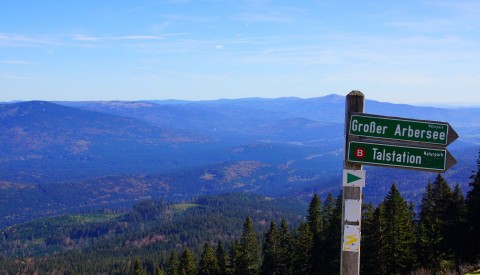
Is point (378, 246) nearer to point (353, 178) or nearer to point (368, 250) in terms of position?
point (368, 250)

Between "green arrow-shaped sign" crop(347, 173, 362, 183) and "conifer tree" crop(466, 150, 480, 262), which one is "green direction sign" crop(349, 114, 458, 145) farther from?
"conifer tree" crop(466, 150, 480, 262)

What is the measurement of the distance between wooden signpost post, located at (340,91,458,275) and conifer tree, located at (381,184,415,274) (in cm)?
3103

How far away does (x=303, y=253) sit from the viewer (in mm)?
47719

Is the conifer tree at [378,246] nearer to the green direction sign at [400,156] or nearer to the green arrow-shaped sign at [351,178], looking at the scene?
the green direction sign at [400,156]

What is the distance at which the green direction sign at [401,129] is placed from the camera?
8953mm

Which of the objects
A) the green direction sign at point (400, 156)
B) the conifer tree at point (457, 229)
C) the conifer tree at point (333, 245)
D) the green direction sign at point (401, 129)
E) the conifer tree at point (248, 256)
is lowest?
the conifer tree at point (248, 256)

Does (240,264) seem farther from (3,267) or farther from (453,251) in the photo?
(3,267)

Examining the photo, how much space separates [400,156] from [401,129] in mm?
522

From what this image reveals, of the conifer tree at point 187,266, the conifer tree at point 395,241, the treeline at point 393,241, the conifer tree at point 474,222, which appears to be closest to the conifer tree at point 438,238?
the treeline at point 393,241

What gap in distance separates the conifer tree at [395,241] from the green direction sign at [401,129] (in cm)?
3117

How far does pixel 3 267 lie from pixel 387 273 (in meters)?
171

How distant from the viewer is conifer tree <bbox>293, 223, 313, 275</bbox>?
1860 inches

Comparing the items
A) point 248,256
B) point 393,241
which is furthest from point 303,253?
point 393,241

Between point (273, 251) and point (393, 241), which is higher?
point (393, 241)
